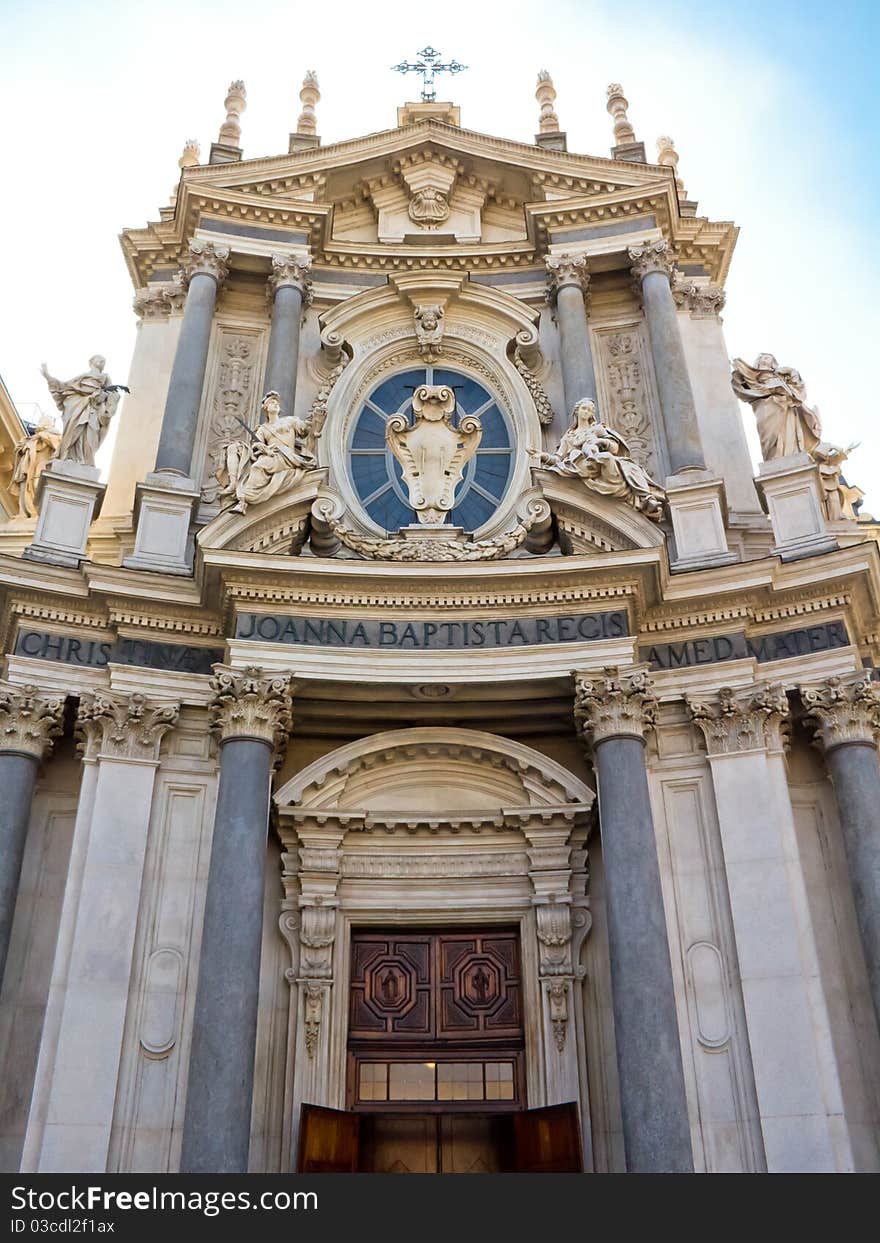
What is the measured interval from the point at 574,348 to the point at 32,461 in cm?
780

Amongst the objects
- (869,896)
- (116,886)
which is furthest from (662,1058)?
(116,886)

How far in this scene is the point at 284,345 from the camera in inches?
664

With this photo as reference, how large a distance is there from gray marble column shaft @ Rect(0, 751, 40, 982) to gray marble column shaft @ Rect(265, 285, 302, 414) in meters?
6.09

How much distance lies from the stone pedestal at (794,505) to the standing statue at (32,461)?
31.5ft

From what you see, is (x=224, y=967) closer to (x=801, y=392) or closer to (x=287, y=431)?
(x=287, y=431)

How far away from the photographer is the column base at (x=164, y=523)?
46.6ft

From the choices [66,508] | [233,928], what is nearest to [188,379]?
[66,508]

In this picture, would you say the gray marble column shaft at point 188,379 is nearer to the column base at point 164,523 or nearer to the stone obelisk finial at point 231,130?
the column base at point 164,523

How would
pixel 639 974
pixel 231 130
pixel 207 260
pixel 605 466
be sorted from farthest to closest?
pixel 231 130 → pixel 207 260 → pixel 605 466 → pixel 639 974

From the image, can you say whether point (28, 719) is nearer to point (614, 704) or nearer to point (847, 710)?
point (614, 704)

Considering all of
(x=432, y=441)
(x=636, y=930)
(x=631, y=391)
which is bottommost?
(x=636, y=930)

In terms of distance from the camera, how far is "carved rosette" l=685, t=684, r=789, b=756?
42.9ft

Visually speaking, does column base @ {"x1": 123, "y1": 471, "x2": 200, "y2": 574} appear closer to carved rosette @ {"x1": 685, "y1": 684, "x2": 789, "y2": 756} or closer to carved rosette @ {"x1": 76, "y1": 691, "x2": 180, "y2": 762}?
carved rosette @ {"x1": 76, "y1": 691, "x2": 180, "y2": 762}
